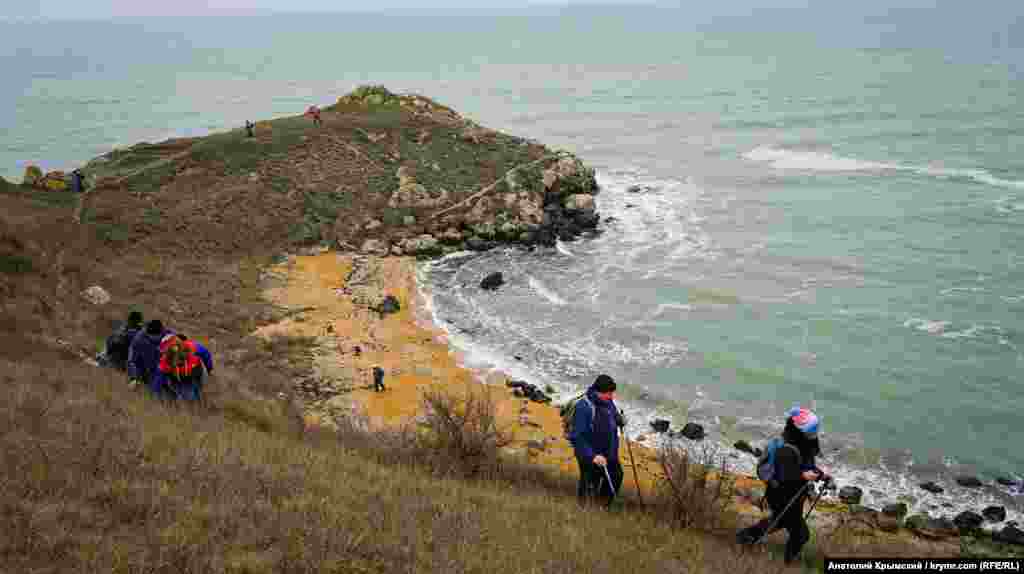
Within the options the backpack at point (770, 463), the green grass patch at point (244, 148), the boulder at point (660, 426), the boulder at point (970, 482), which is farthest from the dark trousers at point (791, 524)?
the green grass patch at point (244, 148)

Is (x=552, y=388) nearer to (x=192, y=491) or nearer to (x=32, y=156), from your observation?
(x=192, y=491)

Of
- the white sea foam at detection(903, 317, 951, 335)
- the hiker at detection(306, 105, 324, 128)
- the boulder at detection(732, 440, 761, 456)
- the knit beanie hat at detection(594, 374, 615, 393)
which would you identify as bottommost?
the boulder at detection(732, 440, 761, 456)

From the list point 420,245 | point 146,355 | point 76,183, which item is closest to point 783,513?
point 146,355

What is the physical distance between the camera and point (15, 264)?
22594 mm

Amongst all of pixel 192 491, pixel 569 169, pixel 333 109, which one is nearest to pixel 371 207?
pixel 569 169

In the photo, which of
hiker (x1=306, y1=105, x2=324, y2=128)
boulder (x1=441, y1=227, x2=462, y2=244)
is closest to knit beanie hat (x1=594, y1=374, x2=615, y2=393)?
boulder (x1=441, y1=227, x2=462, y2=244)

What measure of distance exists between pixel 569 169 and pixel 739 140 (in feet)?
103

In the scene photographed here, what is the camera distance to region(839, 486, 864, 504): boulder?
18562 mm

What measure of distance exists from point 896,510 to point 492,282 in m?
21.5

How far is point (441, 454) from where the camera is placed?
10797mm

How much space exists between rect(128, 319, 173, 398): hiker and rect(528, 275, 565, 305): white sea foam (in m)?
23.3

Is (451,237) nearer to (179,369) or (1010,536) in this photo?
(179,369)

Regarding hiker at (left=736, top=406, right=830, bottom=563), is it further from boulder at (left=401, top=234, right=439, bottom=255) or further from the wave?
the wave

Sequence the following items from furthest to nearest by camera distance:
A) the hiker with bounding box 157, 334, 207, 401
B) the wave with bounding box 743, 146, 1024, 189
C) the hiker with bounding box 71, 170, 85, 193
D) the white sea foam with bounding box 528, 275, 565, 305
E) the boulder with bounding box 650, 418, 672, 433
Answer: the wave with bounding box 743, 146, 1024, 189 → the hiker with bounding box 71, 170, 85, 193 → the white sea foam with bounding box 528, 275, 565, 305 → the boulder with bounding box 650, 418, 672, 433 → the hiker with bounding box 157, 334, 207, 401
